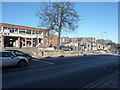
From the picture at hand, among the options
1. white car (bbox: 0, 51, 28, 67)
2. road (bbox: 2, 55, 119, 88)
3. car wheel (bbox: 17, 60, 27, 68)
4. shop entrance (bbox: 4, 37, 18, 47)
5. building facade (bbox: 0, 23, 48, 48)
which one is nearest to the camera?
road (bbox: 2, 55, 119, 88)

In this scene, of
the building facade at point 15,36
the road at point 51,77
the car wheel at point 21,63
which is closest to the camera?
the road at point 51,77

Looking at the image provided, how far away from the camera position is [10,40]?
39344 mm

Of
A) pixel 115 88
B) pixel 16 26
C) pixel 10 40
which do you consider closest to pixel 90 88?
pixel 115 88

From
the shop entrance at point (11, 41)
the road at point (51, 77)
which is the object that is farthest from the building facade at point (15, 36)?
the road at point (51, 77)

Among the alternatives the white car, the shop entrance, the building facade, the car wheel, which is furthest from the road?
the shop entrance

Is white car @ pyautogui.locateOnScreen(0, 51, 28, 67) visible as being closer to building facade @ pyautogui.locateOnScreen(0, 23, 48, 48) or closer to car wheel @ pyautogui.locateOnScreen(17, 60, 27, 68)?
car wheel @ pyautogui.locateOnScreen(17, 60, 27, 68)

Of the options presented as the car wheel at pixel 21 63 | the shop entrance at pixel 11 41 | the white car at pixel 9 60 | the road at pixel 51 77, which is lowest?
the road at pixel 51 77

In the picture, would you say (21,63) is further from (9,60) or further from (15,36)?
(15,36)

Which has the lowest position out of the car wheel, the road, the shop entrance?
the road

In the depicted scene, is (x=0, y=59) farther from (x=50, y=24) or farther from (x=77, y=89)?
(x=50, y=24)

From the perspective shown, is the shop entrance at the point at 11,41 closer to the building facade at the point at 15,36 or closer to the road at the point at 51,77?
the building facade at the point at 15,36

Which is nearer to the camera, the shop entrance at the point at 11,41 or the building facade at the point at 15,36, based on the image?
the building facade at the point at 15,36

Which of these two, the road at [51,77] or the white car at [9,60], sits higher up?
the white car at [9,60]

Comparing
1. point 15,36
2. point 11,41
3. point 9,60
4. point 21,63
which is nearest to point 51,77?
point 9,60
